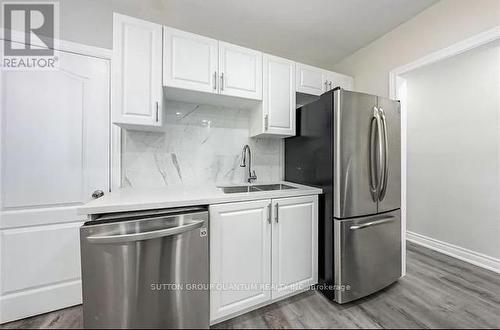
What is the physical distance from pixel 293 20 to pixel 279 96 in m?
0.81

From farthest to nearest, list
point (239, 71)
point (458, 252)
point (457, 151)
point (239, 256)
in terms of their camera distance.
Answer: point (457, 151), point (458, 252), point (239, 71), point (239, 256)

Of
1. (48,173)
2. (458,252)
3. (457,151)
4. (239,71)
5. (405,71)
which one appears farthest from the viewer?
(457,151)

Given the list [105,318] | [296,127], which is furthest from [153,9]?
[105,318]

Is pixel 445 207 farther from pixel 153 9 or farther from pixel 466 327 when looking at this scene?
pixel 153 9

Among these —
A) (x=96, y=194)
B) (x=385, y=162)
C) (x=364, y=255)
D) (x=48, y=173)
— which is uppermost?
(x=385, y=162)

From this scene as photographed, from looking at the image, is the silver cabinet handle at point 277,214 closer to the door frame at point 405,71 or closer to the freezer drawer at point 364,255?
the freezer drawer at point 364,255

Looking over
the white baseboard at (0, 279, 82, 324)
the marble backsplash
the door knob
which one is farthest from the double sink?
the white baseboard at (0, 279, 82, 324)

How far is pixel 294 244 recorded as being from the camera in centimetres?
162

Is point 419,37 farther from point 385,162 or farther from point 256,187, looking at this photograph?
point 256,187

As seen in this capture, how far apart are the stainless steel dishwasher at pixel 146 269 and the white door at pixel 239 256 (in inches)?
3.5

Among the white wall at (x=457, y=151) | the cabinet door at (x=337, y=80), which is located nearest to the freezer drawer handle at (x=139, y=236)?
the cabinet door at (x=337, y=80)

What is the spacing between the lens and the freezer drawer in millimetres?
1555

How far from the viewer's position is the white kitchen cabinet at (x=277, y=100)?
1.92m

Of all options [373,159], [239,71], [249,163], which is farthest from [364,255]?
[239,71]
